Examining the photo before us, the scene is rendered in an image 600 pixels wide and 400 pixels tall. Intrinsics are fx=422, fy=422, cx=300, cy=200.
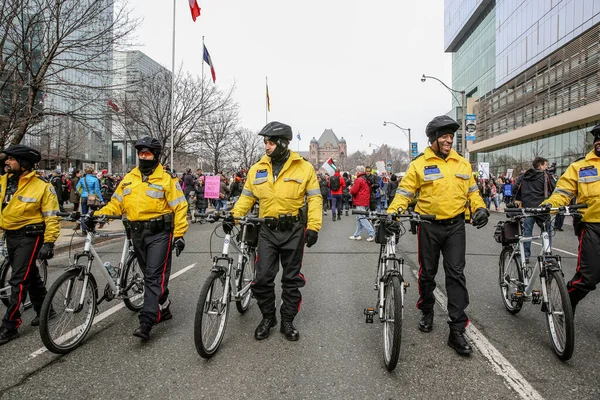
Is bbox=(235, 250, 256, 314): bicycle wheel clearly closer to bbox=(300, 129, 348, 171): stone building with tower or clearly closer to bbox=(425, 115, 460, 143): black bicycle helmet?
bbox=(425, 115, 460, 143): black bicycle helmet

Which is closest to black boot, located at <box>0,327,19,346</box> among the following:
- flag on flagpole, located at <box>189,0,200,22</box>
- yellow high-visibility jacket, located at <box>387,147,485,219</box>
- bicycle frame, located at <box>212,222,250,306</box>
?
bicycle frame, located at <box>212,222,250,306</box>

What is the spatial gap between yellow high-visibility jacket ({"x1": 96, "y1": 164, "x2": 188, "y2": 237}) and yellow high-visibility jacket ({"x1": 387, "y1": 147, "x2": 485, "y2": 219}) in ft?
6.88

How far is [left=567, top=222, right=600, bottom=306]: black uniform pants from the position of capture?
3830 mm

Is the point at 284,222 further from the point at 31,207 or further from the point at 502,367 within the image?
the point at 31,207

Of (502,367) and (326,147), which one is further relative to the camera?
(326,147)

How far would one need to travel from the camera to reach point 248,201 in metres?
4.35

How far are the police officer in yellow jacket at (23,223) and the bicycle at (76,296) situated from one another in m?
0.27

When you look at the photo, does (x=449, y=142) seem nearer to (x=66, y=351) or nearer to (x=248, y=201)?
(x=248, y=201)

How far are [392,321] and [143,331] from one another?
2266 mm

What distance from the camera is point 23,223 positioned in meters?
4.18

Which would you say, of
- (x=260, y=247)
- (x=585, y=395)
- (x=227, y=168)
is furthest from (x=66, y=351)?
(x=227, y=168)

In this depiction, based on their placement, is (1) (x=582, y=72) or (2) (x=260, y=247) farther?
(1) (x=582, y=72)

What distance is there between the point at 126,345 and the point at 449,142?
3543 mm

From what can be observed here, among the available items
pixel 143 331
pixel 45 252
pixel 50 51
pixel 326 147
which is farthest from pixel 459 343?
pixel 326 147
